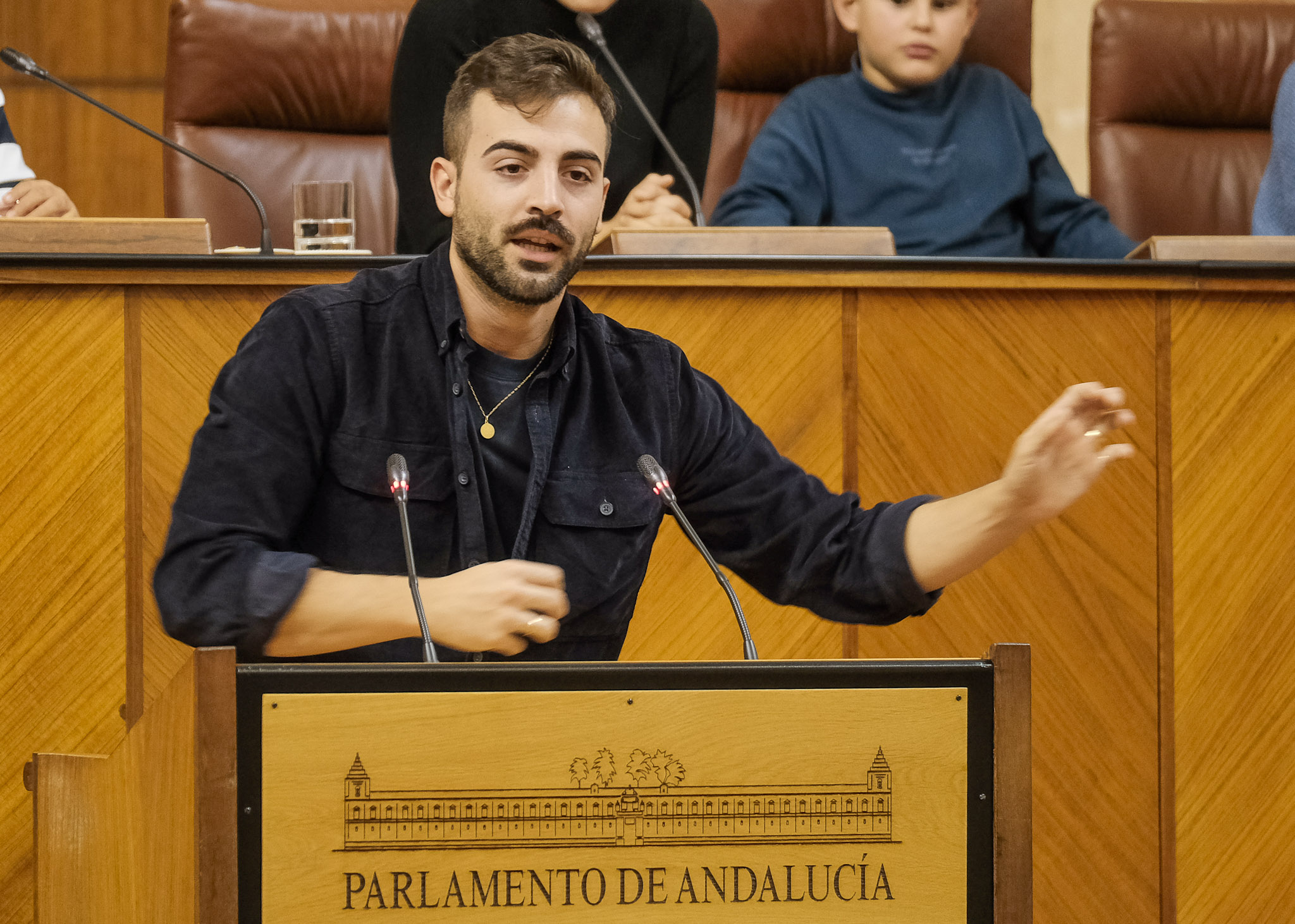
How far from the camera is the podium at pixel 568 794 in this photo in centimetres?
79

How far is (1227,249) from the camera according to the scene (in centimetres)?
170

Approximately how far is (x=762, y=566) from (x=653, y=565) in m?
0.31

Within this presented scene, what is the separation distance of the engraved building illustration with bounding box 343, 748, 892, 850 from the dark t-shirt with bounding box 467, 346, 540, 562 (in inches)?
18.8

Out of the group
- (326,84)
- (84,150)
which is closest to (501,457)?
(326,84)

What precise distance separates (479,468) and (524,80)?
0.37 meters

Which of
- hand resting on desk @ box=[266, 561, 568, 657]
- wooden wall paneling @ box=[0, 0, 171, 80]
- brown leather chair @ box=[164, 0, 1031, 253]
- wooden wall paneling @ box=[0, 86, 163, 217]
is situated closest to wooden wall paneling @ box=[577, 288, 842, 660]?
hand resting on desk @ box=[266, 561, 568, 657]

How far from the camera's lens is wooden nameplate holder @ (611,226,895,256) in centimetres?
165

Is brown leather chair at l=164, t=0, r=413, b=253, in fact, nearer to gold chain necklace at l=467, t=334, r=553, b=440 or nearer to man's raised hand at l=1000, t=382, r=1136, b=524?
gold chain necklace at l=467, t=334, r=553, b=440

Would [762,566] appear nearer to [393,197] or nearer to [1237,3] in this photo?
[393,197]

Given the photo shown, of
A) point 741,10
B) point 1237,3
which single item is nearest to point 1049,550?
point 741,10

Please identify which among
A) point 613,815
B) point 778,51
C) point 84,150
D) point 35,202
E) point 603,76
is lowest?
point 613,815

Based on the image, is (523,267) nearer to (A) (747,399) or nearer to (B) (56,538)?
(A) (747,399)

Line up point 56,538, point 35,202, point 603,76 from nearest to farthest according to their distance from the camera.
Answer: point 56,538
point 35,202
point 603,76

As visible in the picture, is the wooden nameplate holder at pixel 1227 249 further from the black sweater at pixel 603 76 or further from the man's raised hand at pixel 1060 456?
the black sweater at pixel 603 76
